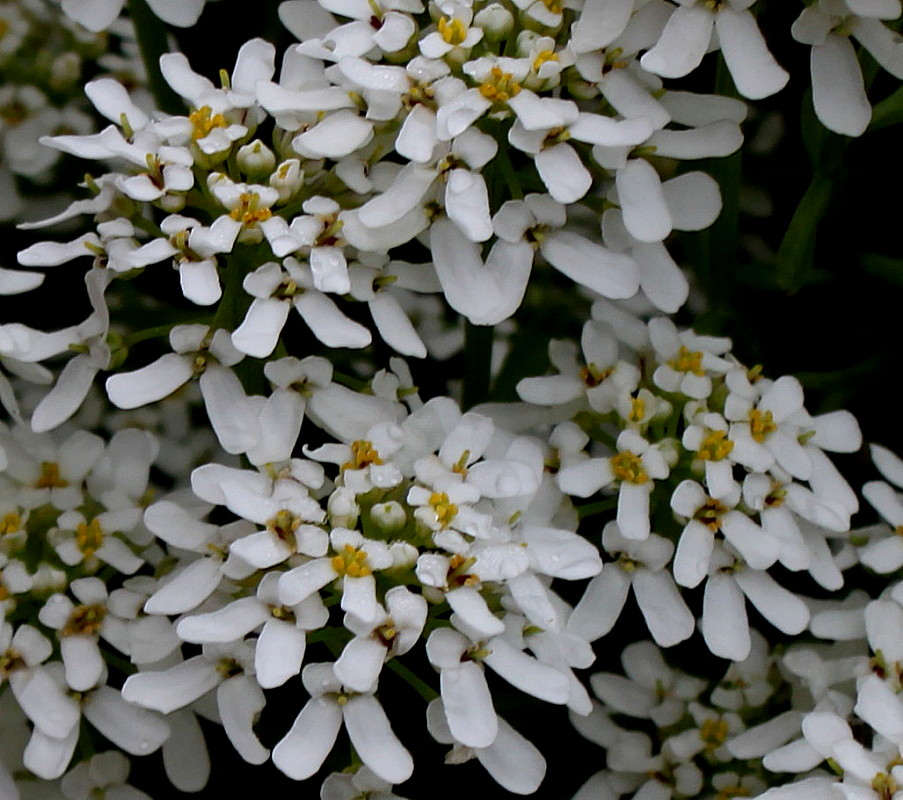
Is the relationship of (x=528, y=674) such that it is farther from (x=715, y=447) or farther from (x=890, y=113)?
(x=890, y=113)

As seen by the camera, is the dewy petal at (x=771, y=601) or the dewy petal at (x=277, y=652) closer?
the dewy petal at (x=277, y=652)

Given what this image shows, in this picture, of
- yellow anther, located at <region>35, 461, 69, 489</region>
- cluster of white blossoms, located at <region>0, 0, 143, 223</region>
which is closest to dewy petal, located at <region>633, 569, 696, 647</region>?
yellow anther, located at <region>35, 461, 69, 489</region>

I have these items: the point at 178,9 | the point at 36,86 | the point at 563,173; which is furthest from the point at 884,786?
the point at 36,86

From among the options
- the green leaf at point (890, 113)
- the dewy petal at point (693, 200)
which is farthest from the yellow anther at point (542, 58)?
the green leaf at point (890, 113)

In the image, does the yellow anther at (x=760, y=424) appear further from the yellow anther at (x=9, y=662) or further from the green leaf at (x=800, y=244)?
the yellow anther at (x=9, y=662)

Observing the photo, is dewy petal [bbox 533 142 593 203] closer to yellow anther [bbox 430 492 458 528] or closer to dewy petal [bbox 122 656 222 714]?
yellow anther [bbox 430 492 458 528]
